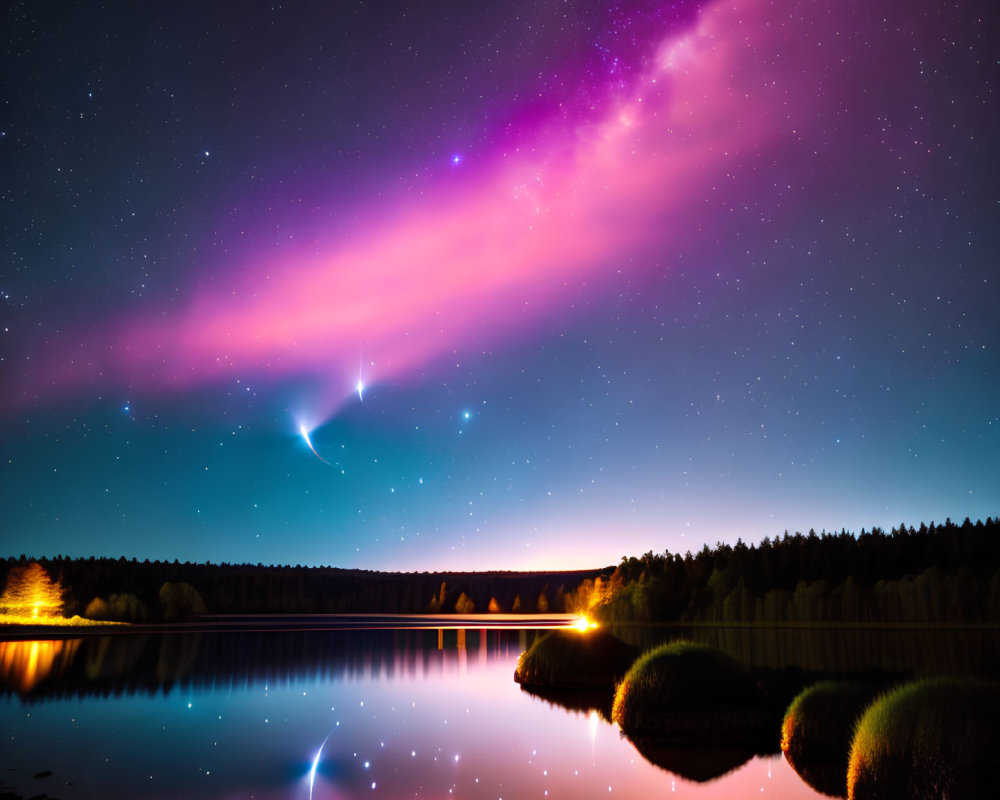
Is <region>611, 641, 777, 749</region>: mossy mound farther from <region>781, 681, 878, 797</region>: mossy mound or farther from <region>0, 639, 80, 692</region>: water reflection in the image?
<region>0, 639, 80, 692</region>: water reflection

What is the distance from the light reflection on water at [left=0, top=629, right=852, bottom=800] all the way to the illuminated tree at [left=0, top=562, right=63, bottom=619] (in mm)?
86466

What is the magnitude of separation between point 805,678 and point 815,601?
3728 inches

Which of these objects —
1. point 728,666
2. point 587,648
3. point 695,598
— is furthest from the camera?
point 695,598

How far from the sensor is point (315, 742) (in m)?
26.5

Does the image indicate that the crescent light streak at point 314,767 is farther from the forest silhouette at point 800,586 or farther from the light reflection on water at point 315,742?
the forest silhouette at point 800,586

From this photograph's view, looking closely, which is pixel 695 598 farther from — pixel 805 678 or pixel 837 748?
pixel 837 748

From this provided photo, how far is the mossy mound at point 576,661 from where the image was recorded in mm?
41906

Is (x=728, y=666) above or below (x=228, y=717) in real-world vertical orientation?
above

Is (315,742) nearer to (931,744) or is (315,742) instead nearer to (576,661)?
(931,744)

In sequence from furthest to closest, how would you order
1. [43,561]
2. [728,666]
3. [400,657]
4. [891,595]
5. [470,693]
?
1. [43,561]
2. [891,595]
3. [400,657]
4. [470,693]
5. [728,666]

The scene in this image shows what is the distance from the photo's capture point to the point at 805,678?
42.9 metres

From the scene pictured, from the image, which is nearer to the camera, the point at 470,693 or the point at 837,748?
the point at 837,748

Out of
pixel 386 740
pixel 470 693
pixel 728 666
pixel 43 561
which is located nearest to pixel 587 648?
pixel 470 693

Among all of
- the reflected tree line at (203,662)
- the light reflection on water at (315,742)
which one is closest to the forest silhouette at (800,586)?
the reflected tree line at (203,662)
